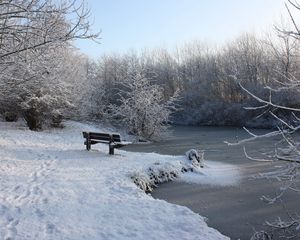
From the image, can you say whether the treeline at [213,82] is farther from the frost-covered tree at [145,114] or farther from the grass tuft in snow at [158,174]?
the grass tuft in snow at [158,174]

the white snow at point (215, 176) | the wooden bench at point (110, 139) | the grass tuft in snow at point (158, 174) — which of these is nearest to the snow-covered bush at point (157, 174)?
the grass tuft in snow at point (158, 174)

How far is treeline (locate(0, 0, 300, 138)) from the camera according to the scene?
27.9 feet

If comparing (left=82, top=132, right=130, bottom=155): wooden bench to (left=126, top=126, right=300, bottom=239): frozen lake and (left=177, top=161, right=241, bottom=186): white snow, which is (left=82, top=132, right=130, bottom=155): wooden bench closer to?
(left=177, top=161, right=241, bottom=186): white snow

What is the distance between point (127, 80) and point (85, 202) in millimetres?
29698

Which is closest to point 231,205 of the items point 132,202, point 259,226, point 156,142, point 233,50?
point 259,226

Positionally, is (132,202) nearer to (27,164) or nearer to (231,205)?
(231,205)

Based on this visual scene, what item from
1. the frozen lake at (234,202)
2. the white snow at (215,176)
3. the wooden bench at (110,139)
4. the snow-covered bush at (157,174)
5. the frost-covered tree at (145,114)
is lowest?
the frozen lake at (234,202)

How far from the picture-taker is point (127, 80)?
3828 cm

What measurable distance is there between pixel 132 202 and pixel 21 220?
8.71 ft

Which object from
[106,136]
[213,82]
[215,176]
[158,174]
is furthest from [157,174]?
[213,82]

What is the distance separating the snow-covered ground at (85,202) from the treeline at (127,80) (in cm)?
263

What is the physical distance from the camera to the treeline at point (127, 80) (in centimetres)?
850

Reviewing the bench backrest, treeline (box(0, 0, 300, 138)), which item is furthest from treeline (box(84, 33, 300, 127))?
the bench backrest

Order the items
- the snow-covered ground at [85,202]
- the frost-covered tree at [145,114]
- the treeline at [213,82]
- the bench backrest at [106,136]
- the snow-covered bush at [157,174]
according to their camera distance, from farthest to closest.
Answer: the treeline at [213,82], the frost-covered tree at [145,114], the bench backrest at [106,136], the snow-covered bush at [157,174], the snow-covered ground at [85,202]
